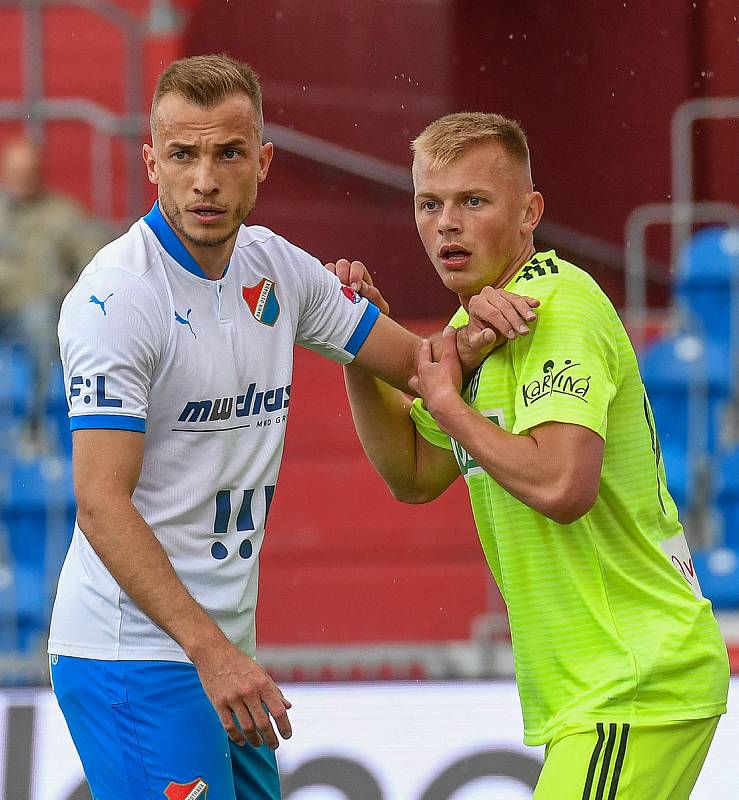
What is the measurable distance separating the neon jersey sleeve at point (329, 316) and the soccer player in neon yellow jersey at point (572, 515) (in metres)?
0.31

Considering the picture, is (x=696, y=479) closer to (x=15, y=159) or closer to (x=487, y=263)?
(x=15, y=159)

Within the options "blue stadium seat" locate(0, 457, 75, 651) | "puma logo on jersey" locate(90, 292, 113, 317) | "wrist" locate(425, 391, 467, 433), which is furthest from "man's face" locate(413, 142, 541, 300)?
"blue stadium seat" locate(0, 457, 75, 651)

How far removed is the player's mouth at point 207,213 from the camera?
242 centimetres

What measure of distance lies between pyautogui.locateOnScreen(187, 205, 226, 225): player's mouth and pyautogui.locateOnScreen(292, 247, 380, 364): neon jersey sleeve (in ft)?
1.01

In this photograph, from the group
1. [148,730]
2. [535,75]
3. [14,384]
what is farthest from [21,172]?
[148,730]

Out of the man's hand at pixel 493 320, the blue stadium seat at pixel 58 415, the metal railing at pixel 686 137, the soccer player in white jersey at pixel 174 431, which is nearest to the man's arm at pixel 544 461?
the man's hand at pixel 493 320

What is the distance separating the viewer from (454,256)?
8.30 feet

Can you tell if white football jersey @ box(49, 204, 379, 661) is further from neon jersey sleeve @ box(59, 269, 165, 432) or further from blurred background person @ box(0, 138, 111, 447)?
blurred background person @ box(0, 138, 111, 447)

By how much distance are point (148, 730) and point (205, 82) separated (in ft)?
3.66

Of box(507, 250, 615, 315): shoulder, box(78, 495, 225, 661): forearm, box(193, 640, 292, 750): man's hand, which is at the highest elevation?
box(507, 250, 615, 315): shoulder

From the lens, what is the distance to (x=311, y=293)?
8.95 ft

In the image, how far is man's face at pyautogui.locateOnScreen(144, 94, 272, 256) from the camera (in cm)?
240

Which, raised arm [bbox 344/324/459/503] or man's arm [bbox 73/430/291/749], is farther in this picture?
raised arm [bbox 344/324/459/503]

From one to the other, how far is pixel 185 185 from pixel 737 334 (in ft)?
15.2
